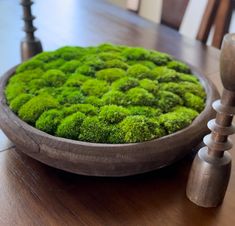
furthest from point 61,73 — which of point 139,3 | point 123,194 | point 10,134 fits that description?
point 139,3

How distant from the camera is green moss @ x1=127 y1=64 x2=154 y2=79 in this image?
2.79 ft

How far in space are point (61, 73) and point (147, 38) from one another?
0.61m

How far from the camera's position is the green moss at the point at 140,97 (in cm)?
75

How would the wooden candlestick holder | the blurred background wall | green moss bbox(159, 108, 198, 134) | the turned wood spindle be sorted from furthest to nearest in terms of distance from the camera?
the blurred background wall, the turned wood spindle, green moss bbox(159, 108, 198, 134), the wooden candlestick holder

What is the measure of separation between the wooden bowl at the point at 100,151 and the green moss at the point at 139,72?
189 millimetres

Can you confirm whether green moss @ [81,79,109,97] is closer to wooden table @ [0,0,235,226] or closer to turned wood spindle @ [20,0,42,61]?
wooden table @ [0,0,235,226]

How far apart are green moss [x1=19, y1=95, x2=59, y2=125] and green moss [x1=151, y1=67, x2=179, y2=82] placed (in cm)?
24

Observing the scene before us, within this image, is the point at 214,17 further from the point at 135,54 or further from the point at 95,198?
the point at 95,198

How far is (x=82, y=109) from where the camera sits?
72cm

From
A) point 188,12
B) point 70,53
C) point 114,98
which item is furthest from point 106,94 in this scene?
point 188,12

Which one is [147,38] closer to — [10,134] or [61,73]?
[61,73]

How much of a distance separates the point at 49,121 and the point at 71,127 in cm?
5

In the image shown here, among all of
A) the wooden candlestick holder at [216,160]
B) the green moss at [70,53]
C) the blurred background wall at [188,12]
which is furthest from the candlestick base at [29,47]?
the blurred background wall at [188,12]

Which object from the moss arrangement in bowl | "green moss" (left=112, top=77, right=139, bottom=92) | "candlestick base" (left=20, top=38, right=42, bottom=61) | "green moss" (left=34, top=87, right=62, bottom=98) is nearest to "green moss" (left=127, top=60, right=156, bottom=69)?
the moss arrangement in bowl
